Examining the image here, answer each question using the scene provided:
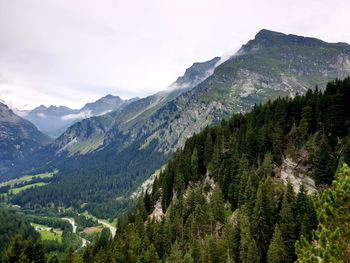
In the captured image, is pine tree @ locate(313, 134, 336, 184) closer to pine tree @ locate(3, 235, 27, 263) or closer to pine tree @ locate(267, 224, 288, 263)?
pine tree @ locate(267, 224, 288, 263)

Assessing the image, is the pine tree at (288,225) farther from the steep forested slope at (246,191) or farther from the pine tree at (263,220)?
the pine tree at (263,220)

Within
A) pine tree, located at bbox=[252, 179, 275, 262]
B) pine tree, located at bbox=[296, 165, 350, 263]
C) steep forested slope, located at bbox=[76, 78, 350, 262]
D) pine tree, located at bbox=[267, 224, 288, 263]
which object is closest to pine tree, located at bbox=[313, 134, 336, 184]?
steep forested slope, located at bbox=[76, 78, 350, 262]

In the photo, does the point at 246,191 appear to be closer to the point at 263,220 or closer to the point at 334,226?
the point at 263,220

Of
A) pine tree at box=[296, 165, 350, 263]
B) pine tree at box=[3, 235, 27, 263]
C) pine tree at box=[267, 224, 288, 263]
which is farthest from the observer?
pine tree at box=[267, 224, 288, 263]

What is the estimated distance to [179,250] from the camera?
9575cm

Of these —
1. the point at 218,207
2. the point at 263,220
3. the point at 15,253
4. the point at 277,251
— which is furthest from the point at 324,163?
the point at 15,253

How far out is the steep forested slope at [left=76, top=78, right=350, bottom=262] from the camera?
82.5 meters

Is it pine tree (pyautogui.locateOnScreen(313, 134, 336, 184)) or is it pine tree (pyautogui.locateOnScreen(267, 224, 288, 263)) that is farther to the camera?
pine tree (pyautogui.locateOnScreen(313, 134, 336, 184))

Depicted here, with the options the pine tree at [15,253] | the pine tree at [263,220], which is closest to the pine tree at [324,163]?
the pine tree at [263,220]

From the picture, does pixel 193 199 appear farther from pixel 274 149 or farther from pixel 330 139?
pixel 330 139

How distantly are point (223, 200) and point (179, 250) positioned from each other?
2157cm

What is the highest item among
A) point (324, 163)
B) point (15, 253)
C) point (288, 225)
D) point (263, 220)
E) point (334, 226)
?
point (334, 226)

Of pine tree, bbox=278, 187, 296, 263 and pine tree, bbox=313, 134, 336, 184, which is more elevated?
pine tree, bbox=313, 134, 336, 184

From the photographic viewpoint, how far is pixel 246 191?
9662 cm
